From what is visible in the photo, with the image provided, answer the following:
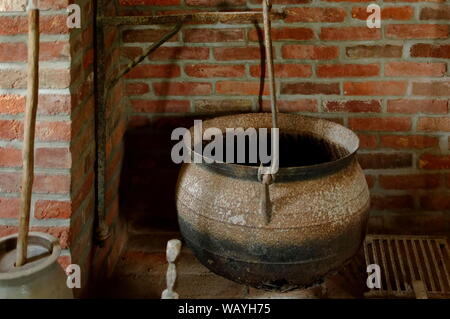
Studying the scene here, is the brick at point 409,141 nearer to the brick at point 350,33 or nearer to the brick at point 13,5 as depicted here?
the brick at point 350,33

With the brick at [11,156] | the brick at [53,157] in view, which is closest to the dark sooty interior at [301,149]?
the brick at [53,157]

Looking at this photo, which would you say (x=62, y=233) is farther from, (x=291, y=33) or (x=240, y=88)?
(x=291, y=33)

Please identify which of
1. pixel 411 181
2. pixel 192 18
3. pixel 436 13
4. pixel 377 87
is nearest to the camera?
pixel 192 18

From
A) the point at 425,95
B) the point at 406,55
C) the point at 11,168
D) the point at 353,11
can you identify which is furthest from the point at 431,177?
the point at 11,168

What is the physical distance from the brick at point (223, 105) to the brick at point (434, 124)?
0.69 metres

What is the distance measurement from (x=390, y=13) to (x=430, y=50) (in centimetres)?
22

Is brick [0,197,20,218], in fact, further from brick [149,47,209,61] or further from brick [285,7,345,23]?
brick [285,7,345,23]

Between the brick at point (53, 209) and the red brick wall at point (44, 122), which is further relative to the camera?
the brick at point (53, 209)

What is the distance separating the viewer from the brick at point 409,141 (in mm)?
2584

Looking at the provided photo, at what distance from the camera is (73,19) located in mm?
1947

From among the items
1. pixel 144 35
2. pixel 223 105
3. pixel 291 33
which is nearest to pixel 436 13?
pixel 291 33

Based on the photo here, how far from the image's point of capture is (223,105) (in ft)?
8.57
